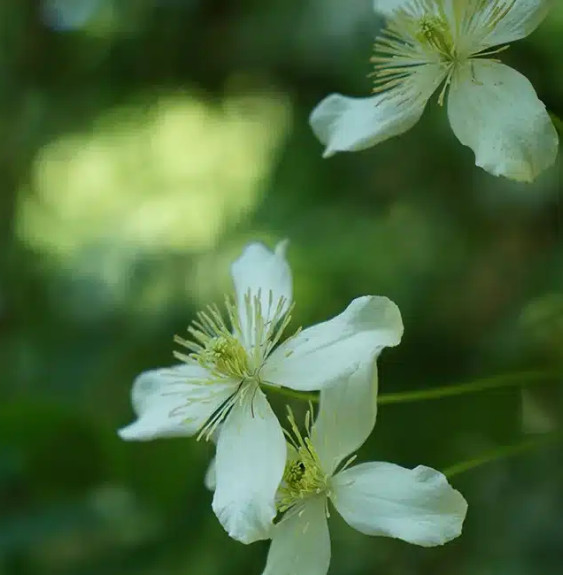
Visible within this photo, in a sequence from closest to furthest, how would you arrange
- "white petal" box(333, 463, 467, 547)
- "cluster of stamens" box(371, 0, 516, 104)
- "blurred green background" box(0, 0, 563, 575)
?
1. "white petal" box(333, 463, 467, 547)
2. "cluster of stamens" box(371, 0, 516, 104)
3. "blurred green background" box(0, 0, 563, 575)

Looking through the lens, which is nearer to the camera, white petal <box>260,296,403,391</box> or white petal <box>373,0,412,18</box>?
white petal <box>260,296,403,391</box>

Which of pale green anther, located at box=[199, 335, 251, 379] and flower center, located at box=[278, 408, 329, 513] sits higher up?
pale green anther, located at box=[199, 335, 251, 379]

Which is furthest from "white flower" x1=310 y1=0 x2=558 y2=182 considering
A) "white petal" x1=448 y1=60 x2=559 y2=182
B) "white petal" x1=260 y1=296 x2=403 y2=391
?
"white petal" x1=260 y1=296 x2=403 y2=391

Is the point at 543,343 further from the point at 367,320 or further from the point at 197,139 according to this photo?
the point at 197,139

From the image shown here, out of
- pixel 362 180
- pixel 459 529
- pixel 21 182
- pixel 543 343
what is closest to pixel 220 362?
pixel 459 529

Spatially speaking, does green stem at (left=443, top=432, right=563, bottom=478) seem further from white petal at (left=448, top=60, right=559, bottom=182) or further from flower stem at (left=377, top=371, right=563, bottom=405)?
white petal at (left=448, top=60, right=559, bottom=182)

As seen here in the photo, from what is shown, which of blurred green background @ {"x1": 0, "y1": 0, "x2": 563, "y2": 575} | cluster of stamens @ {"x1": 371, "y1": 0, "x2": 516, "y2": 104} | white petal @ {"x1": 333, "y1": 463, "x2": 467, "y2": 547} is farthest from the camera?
blurred green background @ {"x1": 0, "y1": 0, "x2": 563, "y2": 575}

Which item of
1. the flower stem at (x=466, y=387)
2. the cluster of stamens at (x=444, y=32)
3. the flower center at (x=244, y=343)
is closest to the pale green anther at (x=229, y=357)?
the flower center at (x=244, y=343)
